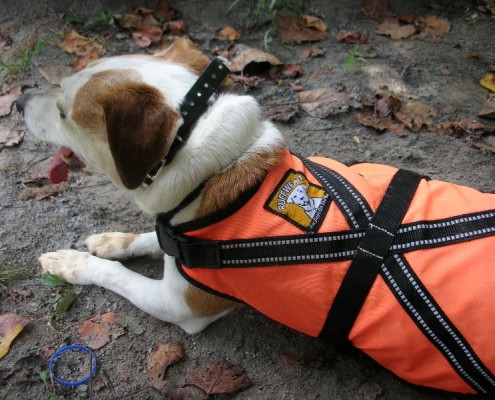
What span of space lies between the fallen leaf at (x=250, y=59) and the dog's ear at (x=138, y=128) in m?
2.23

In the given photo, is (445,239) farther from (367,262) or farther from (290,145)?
(290,145)

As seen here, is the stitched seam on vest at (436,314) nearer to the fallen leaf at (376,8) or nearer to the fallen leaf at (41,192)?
the fallen leaf at (41,192)

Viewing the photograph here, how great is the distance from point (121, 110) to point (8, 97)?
233cm

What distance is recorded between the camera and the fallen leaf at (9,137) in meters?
3.32

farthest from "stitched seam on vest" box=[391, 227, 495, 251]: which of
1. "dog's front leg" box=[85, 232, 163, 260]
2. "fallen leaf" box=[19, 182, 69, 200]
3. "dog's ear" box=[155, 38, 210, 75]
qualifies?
"fallen leaf" box=[19, 182, 69, 200]

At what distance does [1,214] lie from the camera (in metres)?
2.95

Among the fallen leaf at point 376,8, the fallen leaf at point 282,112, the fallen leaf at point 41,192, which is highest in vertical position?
the fallen leaf at point 376,8

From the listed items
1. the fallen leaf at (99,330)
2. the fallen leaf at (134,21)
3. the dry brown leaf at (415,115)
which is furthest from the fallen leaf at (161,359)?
the fallen leaf at (134,21)

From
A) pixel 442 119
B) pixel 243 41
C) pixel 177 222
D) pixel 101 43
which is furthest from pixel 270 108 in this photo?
pixel 177 222

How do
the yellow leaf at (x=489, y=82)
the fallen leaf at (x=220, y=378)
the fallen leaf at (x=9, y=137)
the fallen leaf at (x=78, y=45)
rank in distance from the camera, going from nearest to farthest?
the fallen leaf at (x=220, y=378) → the fallen leaf at (x=9, y=137) → the yellow leaf at (x=489, y=82) → the fallen leaf at (x=78, y=45)

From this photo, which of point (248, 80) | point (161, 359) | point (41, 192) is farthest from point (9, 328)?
point (248, 80)

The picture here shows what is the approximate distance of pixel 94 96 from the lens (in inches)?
75.6

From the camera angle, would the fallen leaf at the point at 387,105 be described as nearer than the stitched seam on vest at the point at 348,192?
No

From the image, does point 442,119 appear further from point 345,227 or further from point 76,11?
point 76,11
